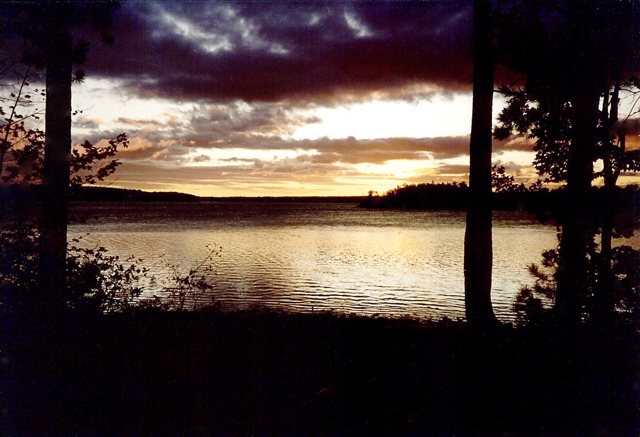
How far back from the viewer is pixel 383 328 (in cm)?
873

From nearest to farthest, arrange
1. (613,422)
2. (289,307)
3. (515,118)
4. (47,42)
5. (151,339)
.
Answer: (613,422)
(151,339)
(47,42)
(515,118)
(289,307)

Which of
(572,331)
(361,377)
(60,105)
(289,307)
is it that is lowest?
(289,307)

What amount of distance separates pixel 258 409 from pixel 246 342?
88.9 inches

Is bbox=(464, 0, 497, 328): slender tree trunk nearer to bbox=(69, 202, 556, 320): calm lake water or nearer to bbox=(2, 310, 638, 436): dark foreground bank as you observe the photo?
bbox=(2, 310, 638, 436): dark foreground bank

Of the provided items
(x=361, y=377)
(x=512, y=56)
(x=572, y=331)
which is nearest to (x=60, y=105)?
(x=361, y=377)

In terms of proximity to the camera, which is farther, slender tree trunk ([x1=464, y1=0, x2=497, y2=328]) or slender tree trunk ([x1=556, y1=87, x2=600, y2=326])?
slender tree trunk ([x1=464, y1=0, x2=497, y2=328])

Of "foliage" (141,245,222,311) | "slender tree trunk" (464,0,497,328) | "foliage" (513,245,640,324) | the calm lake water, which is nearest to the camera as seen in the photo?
"foliage" (513,245,640,324)

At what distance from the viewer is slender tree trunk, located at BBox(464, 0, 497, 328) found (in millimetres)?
8797

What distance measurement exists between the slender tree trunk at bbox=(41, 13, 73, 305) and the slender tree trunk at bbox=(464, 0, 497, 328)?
7.44 meters

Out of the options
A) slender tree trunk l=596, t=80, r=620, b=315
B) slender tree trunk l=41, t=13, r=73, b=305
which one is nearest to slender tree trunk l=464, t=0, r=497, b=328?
slender tree trunk l=596, t=80, r=620, b=315

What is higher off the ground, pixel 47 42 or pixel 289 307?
pixel 47 42

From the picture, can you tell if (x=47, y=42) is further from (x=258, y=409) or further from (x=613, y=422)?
(x=613, y=422)

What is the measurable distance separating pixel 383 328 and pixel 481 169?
11.8 feet

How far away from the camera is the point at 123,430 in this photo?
5.13 m
